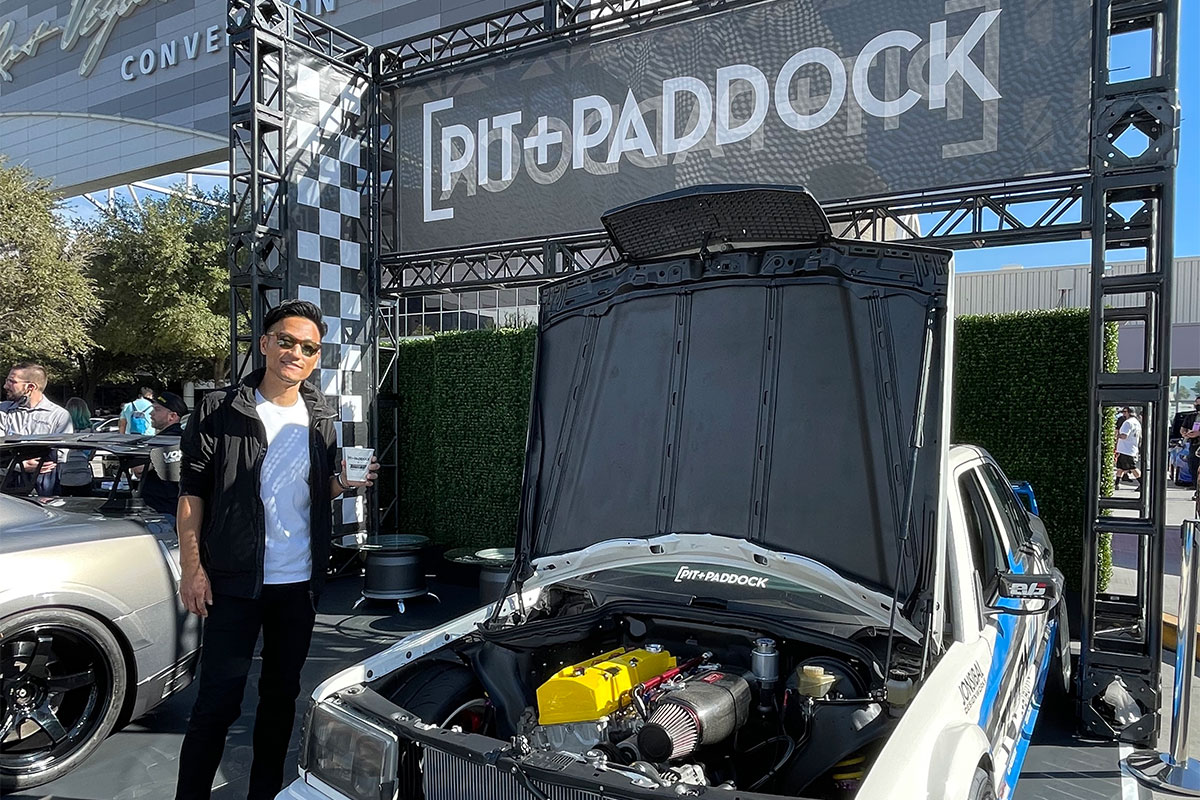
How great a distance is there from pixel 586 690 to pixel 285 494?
126 centimetres

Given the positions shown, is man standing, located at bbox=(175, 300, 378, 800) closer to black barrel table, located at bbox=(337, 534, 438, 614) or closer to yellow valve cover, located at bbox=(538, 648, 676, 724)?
yellow valve cover, located at bbox=(538, 648, 676, 724)

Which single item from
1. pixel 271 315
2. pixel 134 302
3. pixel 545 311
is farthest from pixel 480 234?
pixel 134 302

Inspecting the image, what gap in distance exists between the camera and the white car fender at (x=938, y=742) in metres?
1.49

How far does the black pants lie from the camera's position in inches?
93.7

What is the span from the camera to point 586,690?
1.93 metres

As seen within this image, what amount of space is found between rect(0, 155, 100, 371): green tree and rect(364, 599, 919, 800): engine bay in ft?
54.9

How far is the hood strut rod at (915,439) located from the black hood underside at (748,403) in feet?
0.04

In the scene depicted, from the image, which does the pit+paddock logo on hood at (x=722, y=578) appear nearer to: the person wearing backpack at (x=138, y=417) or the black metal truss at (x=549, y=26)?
the black metal truss at (x=549, y=26)

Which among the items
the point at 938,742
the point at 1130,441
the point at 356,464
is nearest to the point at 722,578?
the point at 938,742

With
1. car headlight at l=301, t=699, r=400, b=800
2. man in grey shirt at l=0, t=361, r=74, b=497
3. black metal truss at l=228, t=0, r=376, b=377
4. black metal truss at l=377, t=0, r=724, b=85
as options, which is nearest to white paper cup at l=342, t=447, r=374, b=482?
car headlight at l=301, t=699, r=400, b=800

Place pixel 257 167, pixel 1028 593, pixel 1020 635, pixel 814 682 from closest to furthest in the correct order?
1. pixel 814 682
2. pixel 1028 593
3. pixel 1020 635
4. pixel 257 167

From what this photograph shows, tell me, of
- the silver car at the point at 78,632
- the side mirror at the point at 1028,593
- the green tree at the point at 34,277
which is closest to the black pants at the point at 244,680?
A: the silver car at the point at 78,632

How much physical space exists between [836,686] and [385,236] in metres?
6.10

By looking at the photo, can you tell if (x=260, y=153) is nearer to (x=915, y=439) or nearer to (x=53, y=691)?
(x=53, y=691)
